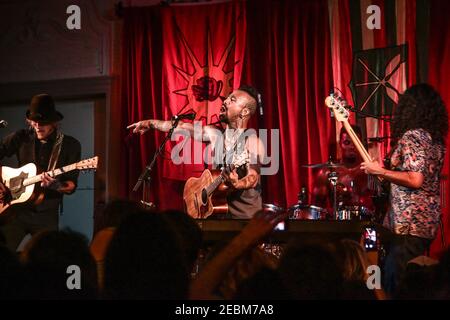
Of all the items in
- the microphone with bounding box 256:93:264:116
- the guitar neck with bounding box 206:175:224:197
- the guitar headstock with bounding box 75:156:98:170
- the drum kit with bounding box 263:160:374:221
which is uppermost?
the microphone with bounding box 256:93:264:116

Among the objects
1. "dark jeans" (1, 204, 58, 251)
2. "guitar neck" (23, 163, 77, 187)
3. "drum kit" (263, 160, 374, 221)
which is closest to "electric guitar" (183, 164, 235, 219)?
"drum kit" (263, 160, 374, 221)

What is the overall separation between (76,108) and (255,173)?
3419 millimetres

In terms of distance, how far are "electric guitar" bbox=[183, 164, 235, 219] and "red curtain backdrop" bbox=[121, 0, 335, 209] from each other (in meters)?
1.13

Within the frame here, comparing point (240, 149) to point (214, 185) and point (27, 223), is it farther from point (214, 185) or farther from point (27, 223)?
point (27, 223)

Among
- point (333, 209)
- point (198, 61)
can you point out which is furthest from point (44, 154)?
point (333, 209)

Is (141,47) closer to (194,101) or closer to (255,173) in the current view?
(194,101)

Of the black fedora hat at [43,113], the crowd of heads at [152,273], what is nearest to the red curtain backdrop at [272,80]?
the black fedora hat at [43,113]

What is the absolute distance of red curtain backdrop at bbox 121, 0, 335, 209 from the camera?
6.84 meters

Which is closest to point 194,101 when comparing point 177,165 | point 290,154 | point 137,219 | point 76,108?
point 177,165

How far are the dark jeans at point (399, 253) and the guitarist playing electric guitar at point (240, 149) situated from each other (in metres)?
2.06

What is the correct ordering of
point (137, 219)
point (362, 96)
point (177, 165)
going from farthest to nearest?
1. point (177, 165)
2. point (362, 96)
3. point (137, 219)

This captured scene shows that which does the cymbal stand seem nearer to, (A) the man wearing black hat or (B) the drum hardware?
(B) the drum hardware

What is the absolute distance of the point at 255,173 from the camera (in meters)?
5.56

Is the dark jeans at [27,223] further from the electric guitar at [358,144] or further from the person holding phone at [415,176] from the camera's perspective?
the person holding phone at [415,176]
